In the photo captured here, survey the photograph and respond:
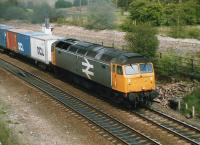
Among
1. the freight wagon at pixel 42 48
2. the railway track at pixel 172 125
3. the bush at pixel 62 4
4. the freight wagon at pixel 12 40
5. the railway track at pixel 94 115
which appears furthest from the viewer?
the bush at pixel 62 4

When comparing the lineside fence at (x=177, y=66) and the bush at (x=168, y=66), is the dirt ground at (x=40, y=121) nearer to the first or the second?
the bush at (x=168, y=66)

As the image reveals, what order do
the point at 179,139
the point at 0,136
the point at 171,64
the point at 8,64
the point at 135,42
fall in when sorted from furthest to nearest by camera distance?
the point at 8,64 < the point at 135,42 < the point at 171,64 < the point at 179,139 < the point at 0,136

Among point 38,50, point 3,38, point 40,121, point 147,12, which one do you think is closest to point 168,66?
point 40,121

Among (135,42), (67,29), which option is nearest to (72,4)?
(67,29)

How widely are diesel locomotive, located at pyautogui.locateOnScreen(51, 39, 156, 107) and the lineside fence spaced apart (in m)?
4.35

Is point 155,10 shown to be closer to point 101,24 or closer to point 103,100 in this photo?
point 101,24

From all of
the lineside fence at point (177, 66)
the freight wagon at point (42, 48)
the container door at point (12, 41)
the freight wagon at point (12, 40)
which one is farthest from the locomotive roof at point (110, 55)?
the container door at point (12, 41)

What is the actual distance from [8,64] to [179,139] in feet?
71.0

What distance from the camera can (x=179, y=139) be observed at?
17359mm

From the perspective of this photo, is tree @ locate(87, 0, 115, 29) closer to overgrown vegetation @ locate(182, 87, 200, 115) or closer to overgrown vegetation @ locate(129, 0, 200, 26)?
overgrown vegetation @ locate(129, 0, 200, 26)

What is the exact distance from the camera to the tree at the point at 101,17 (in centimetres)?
6197

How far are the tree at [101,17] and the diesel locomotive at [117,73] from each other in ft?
121

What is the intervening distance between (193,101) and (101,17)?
141 feet

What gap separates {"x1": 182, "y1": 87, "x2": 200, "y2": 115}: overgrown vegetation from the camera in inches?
829
